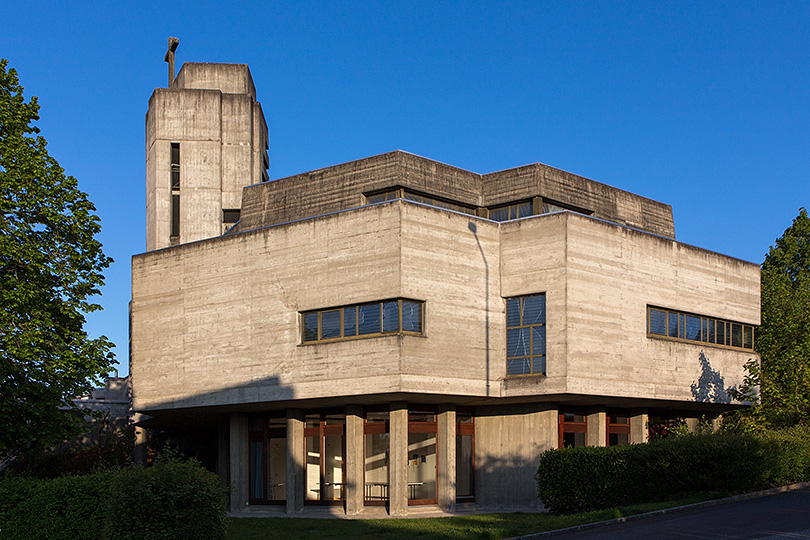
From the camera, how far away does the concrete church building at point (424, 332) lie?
1120 inches

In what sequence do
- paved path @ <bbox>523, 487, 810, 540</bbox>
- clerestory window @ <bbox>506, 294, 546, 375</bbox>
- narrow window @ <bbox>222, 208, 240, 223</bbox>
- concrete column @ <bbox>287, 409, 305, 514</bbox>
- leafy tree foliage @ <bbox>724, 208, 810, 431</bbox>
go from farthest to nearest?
1. narrow window @ <bbox>222, 208, 240, 223</bbox>
2. leafy tree foliage @ <bbox>724, 208, 810, 431</bbox>
3. concrete column @ <bbox>287, 409, 305, 514</bbox>
4. clerestory window @ <bbox>506, 294, 546, 375</bbox>
5. paved path @ <bbox>523, 487, 810, 540</bbox>

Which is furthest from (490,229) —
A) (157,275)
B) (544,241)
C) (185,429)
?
(185,429)

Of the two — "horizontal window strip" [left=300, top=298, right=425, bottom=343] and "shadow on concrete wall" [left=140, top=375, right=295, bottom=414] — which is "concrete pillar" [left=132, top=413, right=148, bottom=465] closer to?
"shadow on concrete wall" [left=140, top=375, right=295, bottom=414]

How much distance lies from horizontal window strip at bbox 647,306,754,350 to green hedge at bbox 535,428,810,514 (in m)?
7.45

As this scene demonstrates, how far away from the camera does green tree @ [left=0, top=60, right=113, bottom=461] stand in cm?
2592

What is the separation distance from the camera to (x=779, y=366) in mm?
35062

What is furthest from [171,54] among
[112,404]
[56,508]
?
[56,508]

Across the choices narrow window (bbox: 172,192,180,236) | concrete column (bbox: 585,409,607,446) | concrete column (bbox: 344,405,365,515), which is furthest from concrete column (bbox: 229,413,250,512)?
concrete column (bbox: 585,409,607,446)

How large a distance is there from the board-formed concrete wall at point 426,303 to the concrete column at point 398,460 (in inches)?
56.9

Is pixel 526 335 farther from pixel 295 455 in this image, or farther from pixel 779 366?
pixel 779 366

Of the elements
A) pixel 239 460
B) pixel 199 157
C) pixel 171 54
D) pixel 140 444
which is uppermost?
pixel 171 54

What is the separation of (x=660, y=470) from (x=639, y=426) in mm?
10972

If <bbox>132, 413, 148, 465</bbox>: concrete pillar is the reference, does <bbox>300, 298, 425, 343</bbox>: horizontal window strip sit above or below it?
above

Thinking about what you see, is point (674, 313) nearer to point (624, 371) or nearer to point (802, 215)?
point (624, 371)
